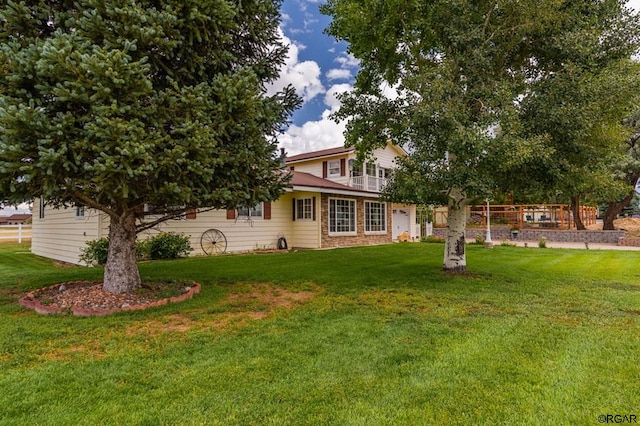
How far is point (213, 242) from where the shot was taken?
12.7 metres

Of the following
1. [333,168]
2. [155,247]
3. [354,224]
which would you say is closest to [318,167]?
[333,168]

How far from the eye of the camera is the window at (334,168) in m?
19.2

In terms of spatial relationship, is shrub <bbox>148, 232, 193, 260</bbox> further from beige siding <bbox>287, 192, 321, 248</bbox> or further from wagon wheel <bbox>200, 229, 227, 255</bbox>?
beige siding <bbox>287, 192, 321, 248</bbox>

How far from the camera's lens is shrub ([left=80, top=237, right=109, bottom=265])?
32.4 feet

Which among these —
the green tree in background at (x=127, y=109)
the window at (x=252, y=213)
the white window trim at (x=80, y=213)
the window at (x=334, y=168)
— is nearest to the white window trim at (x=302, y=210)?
the window at (x=252, y=213)

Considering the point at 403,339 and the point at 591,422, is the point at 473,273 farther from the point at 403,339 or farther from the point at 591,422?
the point at 591,422

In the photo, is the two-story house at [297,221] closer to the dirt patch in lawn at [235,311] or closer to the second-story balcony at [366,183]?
the second-story balcony at [366,183]

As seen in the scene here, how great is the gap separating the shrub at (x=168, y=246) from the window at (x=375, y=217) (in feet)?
28.9

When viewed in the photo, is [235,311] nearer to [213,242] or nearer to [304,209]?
[213,242]

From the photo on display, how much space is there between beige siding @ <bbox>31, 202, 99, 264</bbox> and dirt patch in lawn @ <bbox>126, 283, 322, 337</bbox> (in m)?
6.31

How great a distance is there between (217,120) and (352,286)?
3939 millimetres

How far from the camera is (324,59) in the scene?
56.1ft

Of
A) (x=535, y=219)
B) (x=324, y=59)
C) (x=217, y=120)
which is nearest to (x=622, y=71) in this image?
(x=217, y=120)

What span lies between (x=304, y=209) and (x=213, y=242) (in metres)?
4.24
